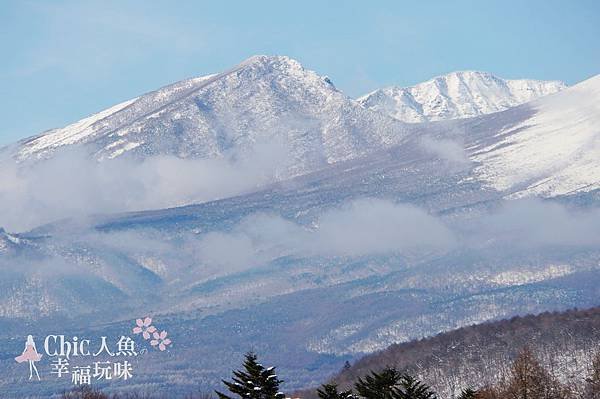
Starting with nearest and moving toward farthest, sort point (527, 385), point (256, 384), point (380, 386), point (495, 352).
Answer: point (256, 384), point (380, 386), point (527, 385), point (495, 352)

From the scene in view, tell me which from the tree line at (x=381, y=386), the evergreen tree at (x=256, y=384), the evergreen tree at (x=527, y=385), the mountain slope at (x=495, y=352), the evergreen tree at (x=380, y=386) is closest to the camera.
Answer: the evergreen tree at (x=256, y=384)

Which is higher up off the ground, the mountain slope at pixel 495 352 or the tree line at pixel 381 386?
the mountain slope at pixel 495 352

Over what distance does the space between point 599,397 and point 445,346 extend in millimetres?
90419

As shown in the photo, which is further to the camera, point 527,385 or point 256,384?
point 527,385

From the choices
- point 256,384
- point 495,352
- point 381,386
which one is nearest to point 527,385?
point 381,386

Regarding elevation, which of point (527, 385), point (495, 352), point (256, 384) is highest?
point (495, 352)

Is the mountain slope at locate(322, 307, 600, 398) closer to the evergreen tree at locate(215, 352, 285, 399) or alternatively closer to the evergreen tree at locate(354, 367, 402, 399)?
the evergreen tree at locate(354, 367, 402, 399)

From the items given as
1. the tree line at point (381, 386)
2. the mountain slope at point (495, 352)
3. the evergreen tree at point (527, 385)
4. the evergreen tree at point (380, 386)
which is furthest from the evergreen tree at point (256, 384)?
the mountain slope at point (495, 352)

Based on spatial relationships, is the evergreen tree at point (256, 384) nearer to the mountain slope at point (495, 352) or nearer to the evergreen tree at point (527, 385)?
the evergreen tree at point (527, 385)

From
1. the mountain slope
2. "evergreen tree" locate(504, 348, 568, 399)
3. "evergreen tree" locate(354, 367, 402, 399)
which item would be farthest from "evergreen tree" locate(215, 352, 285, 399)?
the mountain slope

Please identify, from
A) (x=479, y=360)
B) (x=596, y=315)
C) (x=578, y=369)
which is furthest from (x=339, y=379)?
(x=578, y=369)

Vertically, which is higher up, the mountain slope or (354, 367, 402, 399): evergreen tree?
the mountain slope

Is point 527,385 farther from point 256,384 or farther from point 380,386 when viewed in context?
point 256,384

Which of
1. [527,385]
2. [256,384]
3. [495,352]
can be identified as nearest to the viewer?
[256,384]
